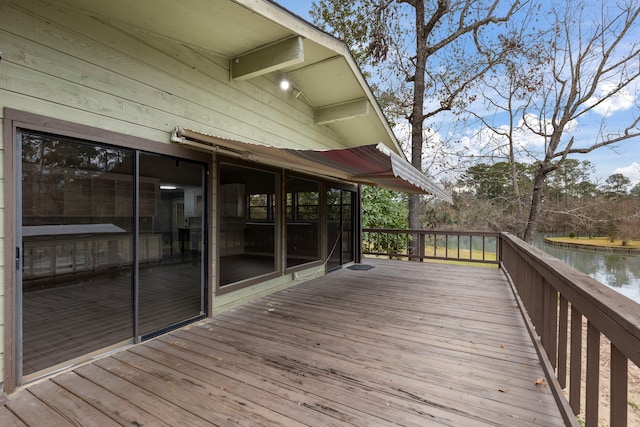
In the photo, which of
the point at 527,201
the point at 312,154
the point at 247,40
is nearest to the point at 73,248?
the point at 247,40

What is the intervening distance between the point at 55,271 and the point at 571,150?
45.5 feet

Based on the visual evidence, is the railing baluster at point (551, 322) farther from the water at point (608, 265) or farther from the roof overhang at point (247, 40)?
the water at point (608, 265)

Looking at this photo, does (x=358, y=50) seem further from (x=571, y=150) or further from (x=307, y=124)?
(x=571, y=150)

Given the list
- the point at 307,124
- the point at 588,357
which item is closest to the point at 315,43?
the point at 307,124

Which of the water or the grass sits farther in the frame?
the grass

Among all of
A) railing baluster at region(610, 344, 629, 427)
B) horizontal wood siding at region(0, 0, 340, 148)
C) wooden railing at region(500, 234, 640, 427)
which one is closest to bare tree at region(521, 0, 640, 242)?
wooden railing at region(500, 234, 640, 427)

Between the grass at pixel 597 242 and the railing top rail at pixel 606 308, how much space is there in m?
16.3

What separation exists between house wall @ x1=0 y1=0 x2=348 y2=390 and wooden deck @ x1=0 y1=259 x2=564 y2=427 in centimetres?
61

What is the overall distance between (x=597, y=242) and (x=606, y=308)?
18288 mm

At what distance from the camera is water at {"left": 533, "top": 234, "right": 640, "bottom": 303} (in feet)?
34.5

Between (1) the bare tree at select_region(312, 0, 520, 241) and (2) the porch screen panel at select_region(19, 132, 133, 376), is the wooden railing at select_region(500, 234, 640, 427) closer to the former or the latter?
(2) the porch screen panel at select_region(19, 132, 133, 376)

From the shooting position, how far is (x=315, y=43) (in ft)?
11.8

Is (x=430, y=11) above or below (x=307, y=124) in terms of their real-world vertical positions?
above

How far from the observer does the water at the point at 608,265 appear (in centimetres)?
1051
